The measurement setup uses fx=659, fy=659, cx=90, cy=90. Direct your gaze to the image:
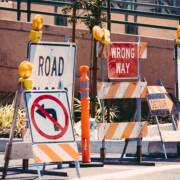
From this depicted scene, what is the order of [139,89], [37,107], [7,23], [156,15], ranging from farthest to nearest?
A: [156,15]
[7,23]
[139,89]
[37,107]

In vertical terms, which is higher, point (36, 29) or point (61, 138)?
point (36, 29)

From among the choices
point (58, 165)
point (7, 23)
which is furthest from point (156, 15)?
point (58, 165)

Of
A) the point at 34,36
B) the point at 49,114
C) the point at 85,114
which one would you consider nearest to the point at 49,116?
the point at 49,114

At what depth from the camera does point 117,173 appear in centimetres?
994

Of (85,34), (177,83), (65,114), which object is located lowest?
(65,114)

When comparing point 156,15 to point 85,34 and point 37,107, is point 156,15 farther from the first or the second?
point 37,107

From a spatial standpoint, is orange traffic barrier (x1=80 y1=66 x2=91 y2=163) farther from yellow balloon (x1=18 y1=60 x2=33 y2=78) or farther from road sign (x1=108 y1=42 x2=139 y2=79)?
yellow balloon (x1=18 y1=60 x2=33 y2=78)

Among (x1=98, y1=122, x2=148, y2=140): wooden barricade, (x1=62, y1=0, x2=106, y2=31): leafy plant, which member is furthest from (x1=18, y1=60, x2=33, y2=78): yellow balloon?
(x1=62, y1=0, x2=106, y2=31): leafy plant

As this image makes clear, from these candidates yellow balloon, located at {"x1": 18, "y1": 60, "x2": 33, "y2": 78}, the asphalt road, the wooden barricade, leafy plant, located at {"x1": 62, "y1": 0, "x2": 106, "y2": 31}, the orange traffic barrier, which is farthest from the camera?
leafy plant, located at {"x1": 62, "y1": 0, "x2": 106, "y2": 31}

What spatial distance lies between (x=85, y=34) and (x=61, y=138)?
12.2m

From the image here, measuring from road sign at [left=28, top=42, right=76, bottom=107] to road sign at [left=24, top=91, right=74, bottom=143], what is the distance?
3.47 feet

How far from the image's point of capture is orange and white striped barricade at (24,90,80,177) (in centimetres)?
864

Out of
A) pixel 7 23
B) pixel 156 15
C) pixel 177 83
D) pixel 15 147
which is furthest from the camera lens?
pixel 156 15

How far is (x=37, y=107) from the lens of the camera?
28.5 ft
